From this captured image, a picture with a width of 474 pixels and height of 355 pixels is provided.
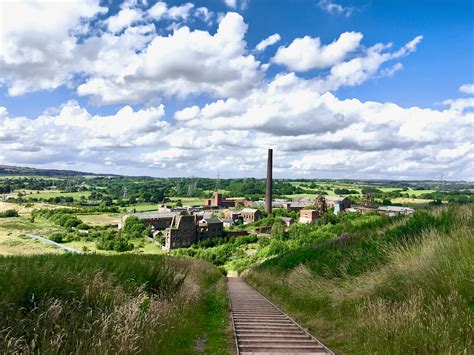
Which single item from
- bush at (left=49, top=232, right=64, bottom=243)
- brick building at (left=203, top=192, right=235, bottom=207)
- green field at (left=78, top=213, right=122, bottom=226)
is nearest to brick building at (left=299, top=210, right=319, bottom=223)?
green field at (left=78, top=213, right=122, bottom=226)

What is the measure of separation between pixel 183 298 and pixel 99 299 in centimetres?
358

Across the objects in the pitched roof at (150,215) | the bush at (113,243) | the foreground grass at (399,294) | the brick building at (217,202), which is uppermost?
the foreground grass at (399,294)

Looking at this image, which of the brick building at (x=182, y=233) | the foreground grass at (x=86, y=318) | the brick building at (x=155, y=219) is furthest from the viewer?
the brick building at (x=155, y=219)

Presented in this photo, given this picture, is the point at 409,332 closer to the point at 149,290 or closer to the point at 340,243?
the point at 149,290

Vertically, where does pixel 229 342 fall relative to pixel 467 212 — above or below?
below

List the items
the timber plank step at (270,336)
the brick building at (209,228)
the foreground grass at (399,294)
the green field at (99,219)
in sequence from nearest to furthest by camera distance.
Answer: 1. the foreground grass at (399,294)
2. the timber plank step at (270,336)
3. the brick building at (209,228)
4. the green field at (99,219)

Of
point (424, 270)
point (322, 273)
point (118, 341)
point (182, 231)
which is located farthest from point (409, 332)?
point (182, 231)

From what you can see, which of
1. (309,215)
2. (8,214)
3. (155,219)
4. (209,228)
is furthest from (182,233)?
(8,214)

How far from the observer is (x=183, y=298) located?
988 centimetres

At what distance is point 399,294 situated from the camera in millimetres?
7516

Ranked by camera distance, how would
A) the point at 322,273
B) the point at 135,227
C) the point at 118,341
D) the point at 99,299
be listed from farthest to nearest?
the point at 135,227 < the point at 322,273 < the point at 99,299 < the point at 118,341

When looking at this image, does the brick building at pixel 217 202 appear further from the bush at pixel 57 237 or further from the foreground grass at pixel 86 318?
the foreground grass at pixel 86 318

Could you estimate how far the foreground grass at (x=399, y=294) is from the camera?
18.3 feet

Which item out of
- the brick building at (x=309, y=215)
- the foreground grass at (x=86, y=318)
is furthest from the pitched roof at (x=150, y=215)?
the foreground grass at (x=86, y=318)
